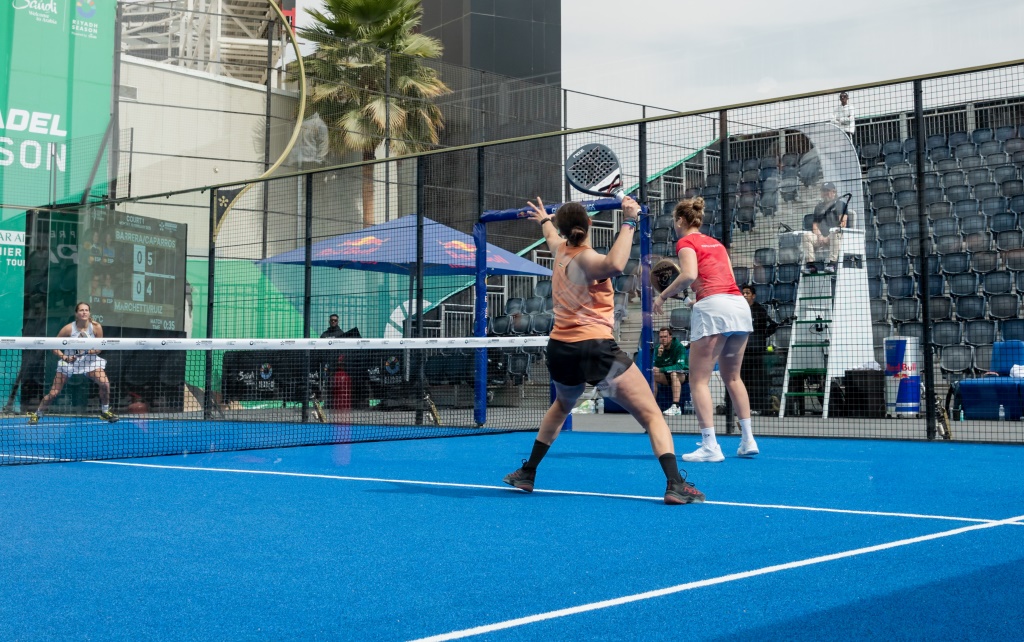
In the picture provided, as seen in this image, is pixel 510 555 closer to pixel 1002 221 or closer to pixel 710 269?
pixel 710 269

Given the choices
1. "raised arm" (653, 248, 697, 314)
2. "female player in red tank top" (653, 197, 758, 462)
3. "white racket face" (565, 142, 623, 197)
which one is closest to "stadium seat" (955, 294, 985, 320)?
"white racket face" (565, 142, 623, 197)

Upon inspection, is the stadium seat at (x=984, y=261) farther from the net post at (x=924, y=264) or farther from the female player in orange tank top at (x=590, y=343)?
the female player in orange tank top at (x=590, y=343)

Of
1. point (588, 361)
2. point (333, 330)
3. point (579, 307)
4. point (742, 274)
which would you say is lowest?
point (588, 361)

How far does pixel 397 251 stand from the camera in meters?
14.4

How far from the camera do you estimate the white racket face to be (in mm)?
10758

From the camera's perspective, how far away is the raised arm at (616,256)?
562 cm

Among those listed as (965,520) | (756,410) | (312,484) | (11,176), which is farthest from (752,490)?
(11,176)

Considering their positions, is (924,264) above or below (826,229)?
below

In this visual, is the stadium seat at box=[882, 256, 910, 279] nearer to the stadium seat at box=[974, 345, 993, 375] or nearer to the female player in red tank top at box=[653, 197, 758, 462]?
the stadium seat at box=[974, 345, 993, 375]

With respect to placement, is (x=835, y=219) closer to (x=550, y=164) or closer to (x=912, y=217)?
(x=550, y=164)

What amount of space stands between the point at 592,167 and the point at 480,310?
7.95 ft

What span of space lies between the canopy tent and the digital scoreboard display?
7.06 feet

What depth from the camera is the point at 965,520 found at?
5.10m

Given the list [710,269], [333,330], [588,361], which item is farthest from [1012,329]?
[588,361]
